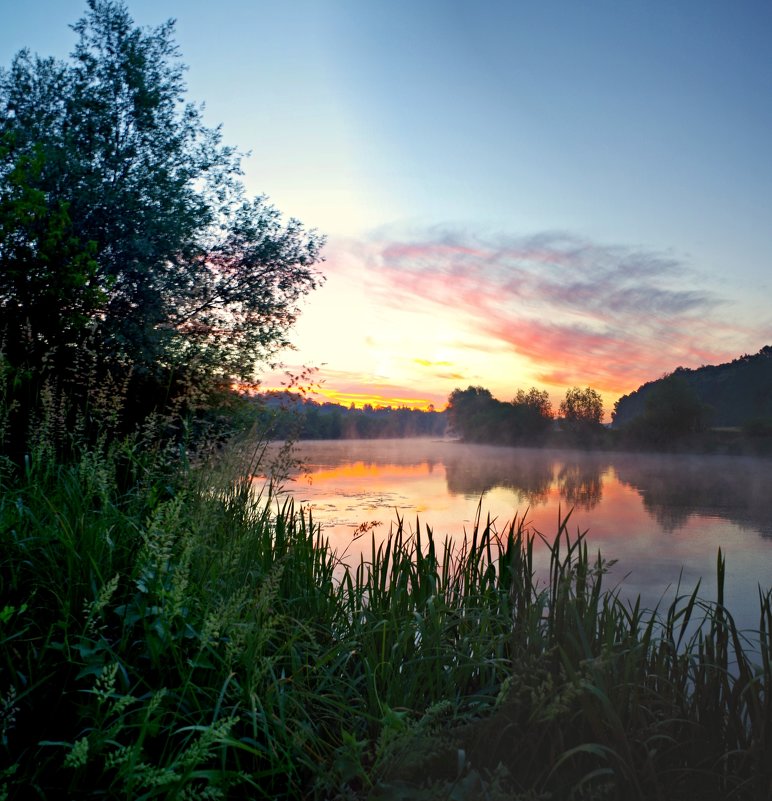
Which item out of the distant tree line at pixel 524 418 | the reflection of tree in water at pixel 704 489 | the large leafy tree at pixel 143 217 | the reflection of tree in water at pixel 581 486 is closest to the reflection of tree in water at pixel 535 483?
the reflection of tree in water at pixel 581 486

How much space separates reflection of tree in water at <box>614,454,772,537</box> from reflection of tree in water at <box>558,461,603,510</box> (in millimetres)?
1228

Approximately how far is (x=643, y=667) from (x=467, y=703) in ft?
2.92

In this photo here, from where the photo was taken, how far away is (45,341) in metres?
7.54

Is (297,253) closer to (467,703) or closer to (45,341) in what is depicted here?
(45,341)

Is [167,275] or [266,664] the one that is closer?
[266,664]

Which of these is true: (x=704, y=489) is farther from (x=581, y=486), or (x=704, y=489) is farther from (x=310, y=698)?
(x=310, y=698)

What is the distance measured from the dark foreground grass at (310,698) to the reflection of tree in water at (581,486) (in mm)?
11367

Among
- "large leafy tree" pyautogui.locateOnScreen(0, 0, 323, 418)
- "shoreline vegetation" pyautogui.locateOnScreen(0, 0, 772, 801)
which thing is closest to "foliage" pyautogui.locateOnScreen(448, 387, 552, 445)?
"large leafy tree" pyautogui.locateOnScreen(0, 0, 323, 418)

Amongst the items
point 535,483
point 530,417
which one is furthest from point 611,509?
point 530,417

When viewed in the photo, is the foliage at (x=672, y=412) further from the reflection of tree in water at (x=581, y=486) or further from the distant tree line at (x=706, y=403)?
the reflection of tree in water at (x=581, y=486)

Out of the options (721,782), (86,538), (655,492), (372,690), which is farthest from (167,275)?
(655,492)

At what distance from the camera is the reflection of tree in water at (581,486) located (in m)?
17.7

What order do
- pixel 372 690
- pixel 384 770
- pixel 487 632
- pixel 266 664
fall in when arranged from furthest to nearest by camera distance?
1. pixel 487 632
2. pixel 372 690
3. pixel 266 664
4. pixel 384 770

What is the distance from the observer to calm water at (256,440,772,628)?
893 cm
